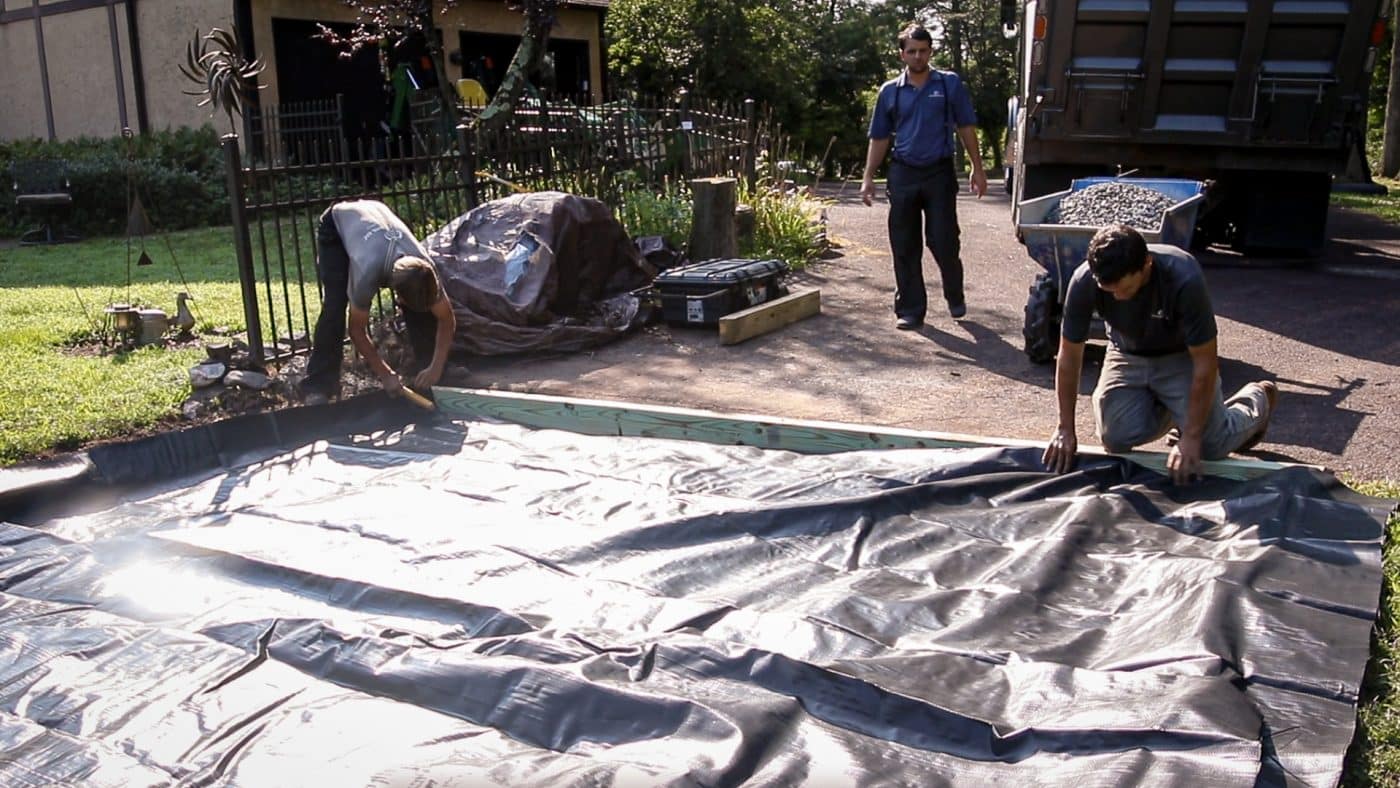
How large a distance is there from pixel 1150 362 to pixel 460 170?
4.99 meters

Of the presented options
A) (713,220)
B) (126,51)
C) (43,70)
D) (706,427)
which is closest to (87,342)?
(713,220)

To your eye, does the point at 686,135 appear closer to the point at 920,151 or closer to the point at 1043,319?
the point at 920,151

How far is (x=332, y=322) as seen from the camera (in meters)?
6.16

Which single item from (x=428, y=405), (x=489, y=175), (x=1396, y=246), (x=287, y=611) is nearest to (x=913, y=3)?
(x=1396, y=246)

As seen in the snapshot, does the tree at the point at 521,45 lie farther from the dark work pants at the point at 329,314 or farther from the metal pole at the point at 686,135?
the dark work pants at the point at 329,314

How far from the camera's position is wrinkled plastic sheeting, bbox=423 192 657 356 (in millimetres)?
7035

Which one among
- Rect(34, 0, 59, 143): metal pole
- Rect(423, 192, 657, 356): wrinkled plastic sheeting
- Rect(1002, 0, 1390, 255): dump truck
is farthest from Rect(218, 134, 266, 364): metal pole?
Rect(34, 0, 59, 143): metal pole

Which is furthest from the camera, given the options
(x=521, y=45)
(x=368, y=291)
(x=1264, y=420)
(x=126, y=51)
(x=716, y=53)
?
(x=716, y=53)

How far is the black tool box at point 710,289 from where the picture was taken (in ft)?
24.7

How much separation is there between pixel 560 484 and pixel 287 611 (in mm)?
1425

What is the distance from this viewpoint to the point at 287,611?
357 cm

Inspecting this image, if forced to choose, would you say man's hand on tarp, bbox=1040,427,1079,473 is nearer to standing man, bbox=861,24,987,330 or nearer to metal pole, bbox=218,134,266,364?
standing man, bbox=861,24,987,330

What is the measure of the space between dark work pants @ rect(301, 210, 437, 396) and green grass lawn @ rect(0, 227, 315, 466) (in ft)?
2.34

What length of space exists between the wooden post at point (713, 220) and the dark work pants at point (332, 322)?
3070mm
